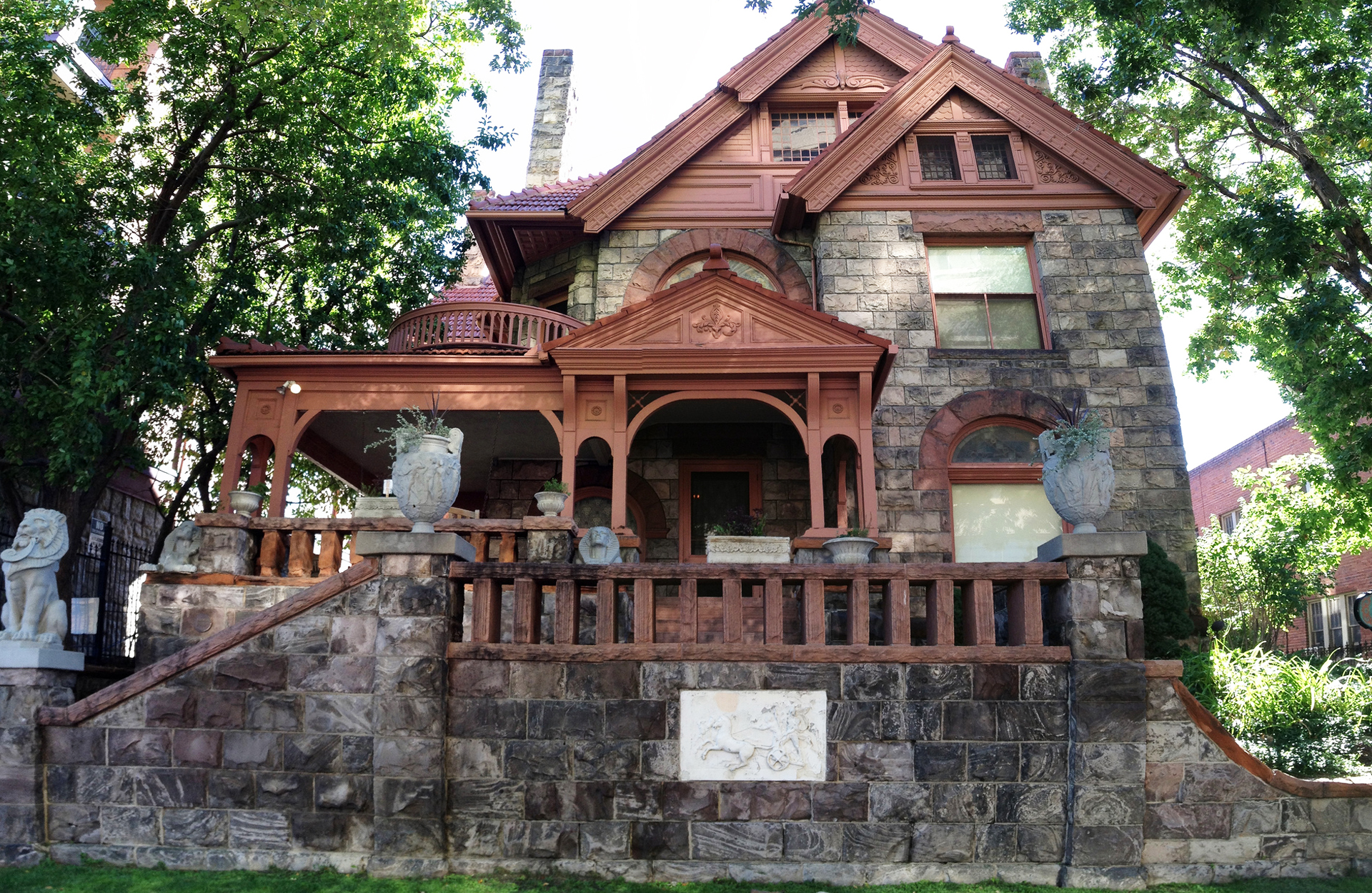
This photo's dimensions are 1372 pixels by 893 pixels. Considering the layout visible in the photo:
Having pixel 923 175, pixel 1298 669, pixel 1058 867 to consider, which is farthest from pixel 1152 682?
pixel 923 175

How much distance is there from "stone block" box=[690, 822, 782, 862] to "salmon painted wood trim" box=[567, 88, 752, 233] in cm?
1023

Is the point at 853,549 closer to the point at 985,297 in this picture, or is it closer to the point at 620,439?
the point at 620,439

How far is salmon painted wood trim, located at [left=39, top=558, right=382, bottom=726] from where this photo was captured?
7.79 meters

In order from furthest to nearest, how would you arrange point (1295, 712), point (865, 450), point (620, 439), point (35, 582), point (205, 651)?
point (620, 439) → point (865, 450) → point (1295, 712) → point (35, 582) → point (205, 651)

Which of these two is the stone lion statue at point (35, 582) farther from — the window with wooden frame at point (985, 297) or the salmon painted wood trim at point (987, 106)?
the window with wooden frame at point (985, 297)

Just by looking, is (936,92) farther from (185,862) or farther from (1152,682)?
(185,862)

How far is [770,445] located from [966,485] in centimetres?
295

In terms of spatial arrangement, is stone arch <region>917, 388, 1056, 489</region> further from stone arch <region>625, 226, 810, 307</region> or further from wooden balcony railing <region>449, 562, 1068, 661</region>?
wooden balcony railing <region>449, 562, 1068, 661</region>

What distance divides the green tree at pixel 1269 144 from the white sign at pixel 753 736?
930cm

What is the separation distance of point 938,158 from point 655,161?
4533mm

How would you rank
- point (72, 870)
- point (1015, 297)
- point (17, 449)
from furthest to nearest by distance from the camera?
point (1015, 297) → point (17, 449) → point (72, 870)

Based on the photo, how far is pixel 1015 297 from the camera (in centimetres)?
1439

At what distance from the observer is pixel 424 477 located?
7988mm

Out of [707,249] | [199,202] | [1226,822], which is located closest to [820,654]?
[1226,822]
